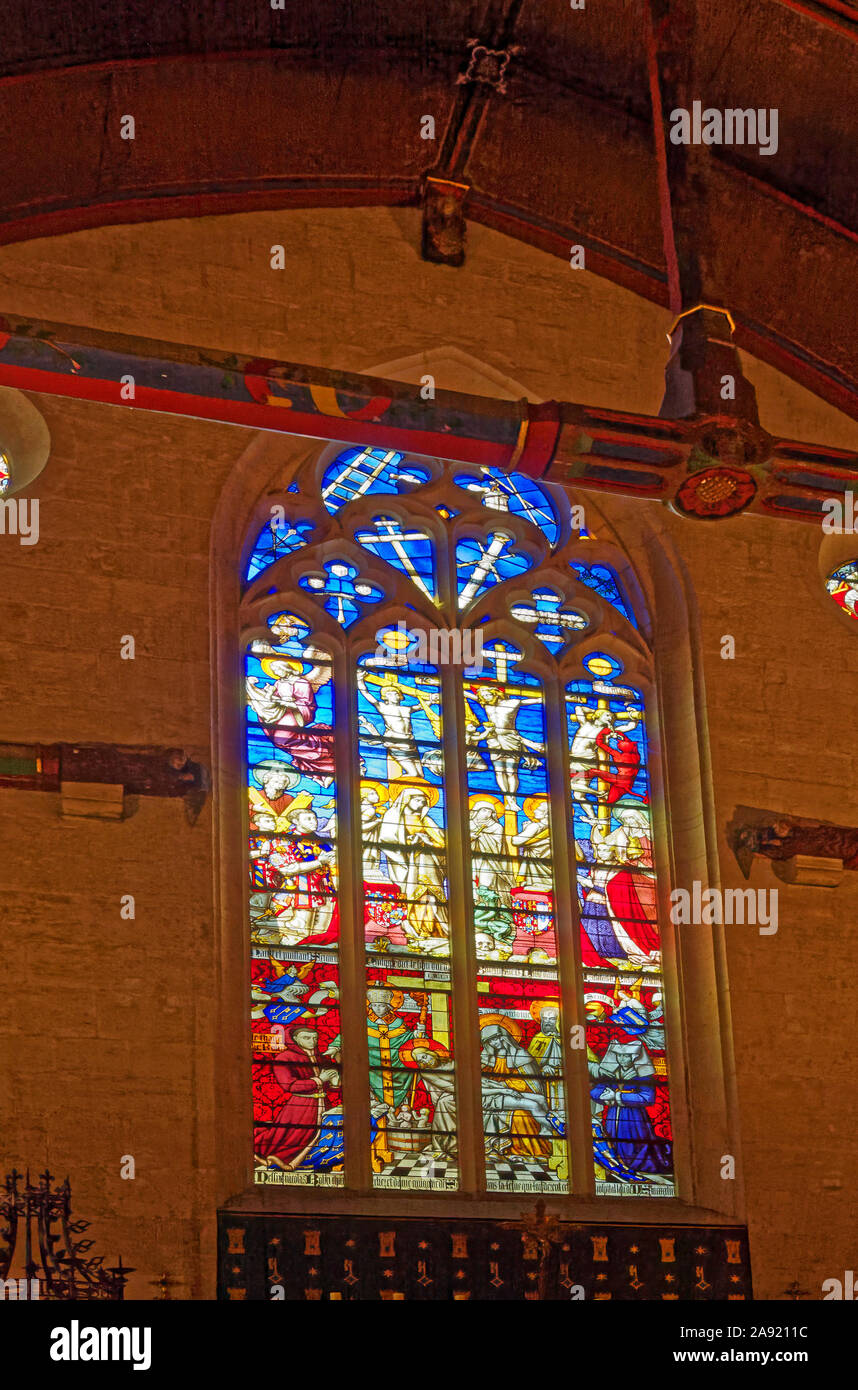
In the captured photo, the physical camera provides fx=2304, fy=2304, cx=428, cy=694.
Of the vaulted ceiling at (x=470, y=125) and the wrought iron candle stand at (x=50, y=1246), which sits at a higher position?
the vaulted ceiling at (x=470, y=125)

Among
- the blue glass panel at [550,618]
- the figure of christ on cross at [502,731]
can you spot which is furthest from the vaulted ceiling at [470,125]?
the figure of christ on cross at [502,731]

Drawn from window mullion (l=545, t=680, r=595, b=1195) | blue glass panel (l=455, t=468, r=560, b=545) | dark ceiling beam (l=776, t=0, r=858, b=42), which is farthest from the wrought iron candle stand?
dark ceiling beam (l=776, t=0, r=858, b=42)

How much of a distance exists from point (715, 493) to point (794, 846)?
2877 mm

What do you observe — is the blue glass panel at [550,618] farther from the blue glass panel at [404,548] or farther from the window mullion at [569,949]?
the blue glass panel at [404,548]

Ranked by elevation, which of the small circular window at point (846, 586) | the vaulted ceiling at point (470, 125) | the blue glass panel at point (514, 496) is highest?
the vaulted ceiling at point (470, 125)

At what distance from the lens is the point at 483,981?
37.1ft

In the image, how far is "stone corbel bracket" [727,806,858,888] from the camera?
11812 millimetres

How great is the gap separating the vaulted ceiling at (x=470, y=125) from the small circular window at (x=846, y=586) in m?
1.14

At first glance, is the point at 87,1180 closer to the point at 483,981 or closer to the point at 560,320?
the point at 483,981

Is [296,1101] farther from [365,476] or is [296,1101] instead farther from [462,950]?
[365,476]

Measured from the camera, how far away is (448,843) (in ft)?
38.1

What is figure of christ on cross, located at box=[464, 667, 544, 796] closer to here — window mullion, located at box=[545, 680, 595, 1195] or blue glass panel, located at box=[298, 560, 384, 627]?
window mullion, located at box=[545, 680, 595, 1195]

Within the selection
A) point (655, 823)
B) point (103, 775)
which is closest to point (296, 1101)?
point (103, 775)

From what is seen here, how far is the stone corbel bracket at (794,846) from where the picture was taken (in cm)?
1181
